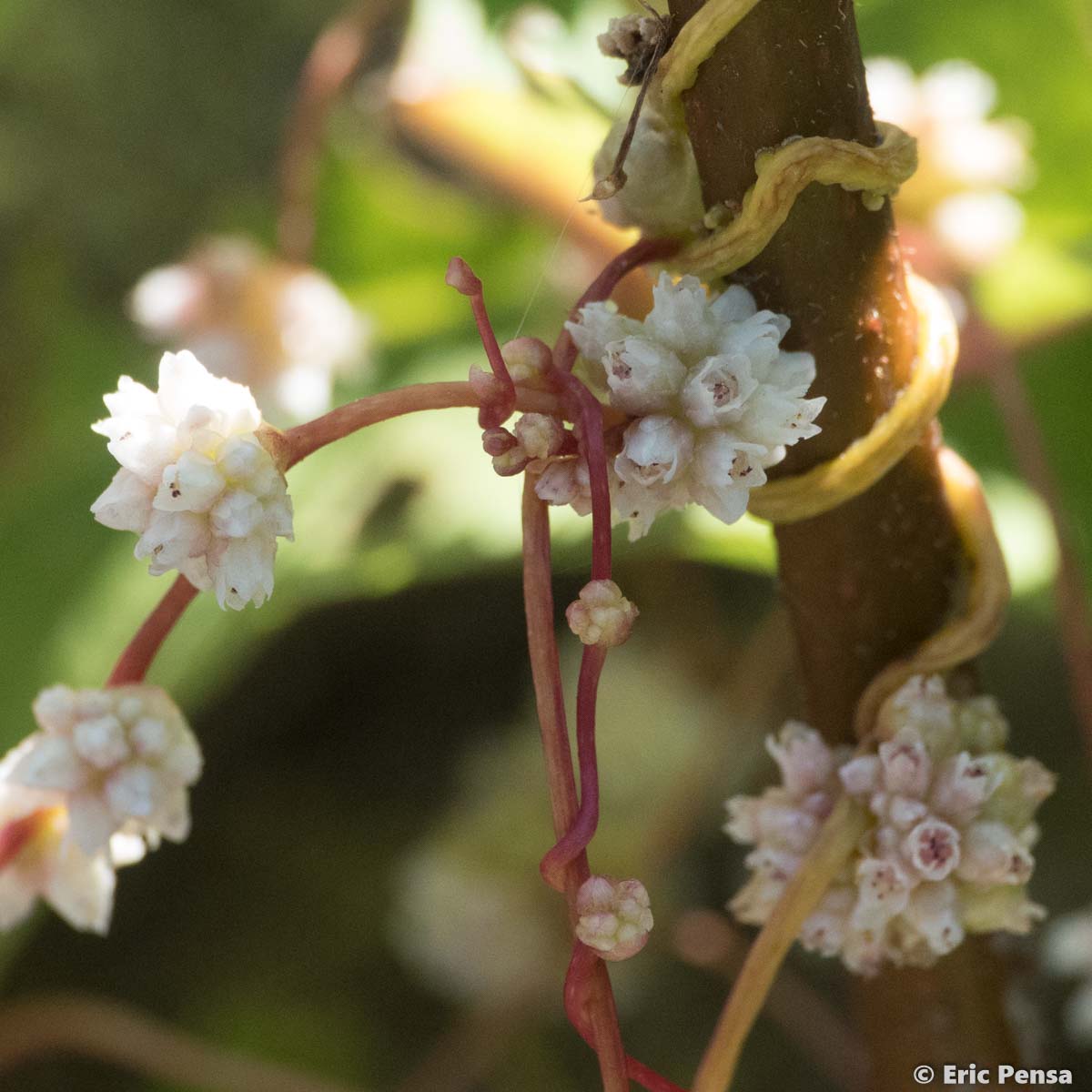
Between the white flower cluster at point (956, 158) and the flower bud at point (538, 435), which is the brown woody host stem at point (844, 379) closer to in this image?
the flower bud at point (538, 435)

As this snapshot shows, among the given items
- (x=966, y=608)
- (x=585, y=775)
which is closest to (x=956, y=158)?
(x=966, y=608)

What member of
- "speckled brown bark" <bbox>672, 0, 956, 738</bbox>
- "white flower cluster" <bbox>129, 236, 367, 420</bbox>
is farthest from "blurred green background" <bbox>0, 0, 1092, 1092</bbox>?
"speckled brown bark" <bbox>672, 0, 956, 738</bbox>

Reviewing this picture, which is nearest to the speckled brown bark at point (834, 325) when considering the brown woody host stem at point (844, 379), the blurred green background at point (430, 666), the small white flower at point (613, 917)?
the brown woody host stem at point (844, 379)

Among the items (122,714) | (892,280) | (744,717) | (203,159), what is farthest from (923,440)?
(203,159)

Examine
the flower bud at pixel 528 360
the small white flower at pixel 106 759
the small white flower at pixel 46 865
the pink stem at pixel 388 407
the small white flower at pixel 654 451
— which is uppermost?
the flower bud at pixel 528 360

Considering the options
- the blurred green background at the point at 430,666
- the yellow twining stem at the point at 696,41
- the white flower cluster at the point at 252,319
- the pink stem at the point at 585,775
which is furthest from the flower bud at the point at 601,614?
the white flower cluster at the point at 252,319

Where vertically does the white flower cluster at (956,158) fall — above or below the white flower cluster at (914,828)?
above

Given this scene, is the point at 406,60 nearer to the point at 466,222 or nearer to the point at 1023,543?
the point at 466,222

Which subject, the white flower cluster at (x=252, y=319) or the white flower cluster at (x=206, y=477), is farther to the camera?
the white flower cluster at (x=252, y=319)
